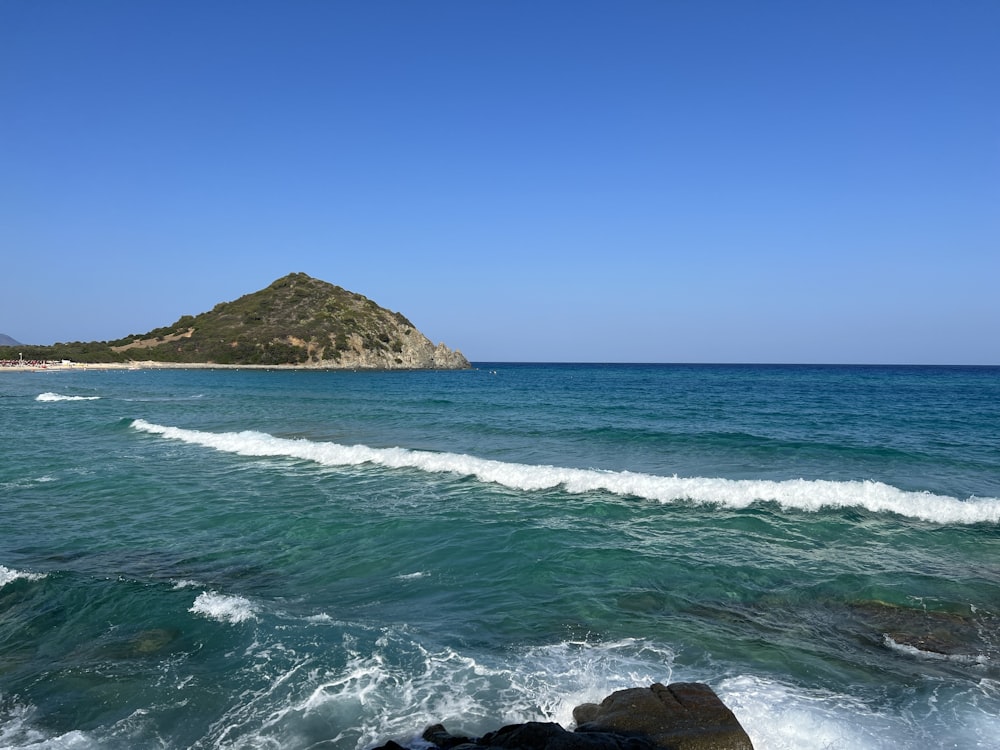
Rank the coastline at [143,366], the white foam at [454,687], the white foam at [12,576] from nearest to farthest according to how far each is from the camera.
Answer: the white foam at [454,687] < the white foam at [12,576] < the coastline at [143,366]

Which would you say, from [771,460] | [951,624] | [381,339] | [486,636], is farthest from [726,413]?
[381,339]

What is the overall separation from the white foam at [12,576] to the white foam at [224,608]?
131 inches

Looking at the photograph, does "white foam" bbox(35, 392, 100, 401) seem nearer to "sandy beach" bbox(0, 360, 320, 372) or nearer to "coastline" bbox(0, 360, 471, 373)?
"coastline" bbox(0, 360, 471, 373)

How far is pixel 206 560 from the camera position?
12.3m

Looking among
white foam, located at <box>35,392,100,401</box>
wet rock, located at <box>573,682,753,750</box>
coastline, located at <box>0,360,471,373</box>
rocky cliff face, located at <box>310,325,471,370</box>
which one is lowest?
wet rock, located at <box>573,682,753,750</box>

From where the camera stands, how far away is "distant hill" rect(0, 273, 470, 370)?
139 meters

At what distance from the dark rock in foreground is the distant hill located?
140881 mm

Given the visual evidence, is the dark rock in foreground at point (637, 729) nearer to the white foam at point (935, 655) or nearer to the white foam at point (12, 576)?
the white foam at point (935, 655)

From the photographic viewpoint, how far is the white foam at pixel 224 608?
9.47 meters

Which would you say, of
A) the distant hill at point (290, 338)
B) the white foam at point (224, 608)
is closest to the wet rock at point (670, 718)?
the white foam at point (224, 608)

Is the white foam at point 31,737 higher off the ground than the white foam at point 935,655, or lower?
higher

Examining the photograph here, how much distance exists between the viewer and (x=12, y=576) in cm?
1082

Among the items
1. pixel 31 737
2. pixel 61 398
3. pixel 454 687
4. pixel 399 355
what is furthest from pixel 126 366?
pixel 454 687

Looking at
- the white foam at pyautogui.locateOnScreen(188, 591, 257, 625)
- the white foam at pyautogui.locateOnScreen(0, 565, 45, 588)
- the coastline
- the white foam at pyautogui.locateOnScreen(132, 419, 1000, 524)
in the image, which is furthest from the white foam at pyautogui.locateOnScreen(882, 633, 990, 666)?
the coastline
